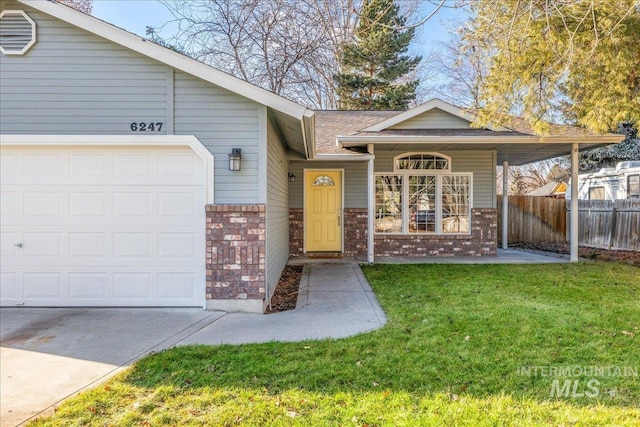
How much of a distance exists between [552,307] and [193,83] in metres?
5.90

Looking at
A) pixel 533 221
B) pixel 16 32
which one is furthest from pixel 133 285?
pixel 533 221

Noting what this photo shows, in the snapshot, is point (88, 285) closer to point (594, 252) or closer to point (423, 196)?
point (423, 196)

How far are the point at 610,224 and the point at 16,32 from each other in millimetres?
14865

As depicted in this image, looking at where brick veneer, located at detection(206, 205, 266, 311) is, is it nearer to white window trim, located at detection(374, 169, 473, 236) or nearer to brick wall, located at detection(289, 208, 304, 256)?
brick wall, located at detection(289, 208, 304, 256)

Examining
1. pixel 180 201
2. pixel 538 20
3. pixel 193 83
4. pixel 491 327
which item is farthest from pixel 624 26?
pixel 180 201

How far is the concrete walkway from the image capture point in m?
3.21

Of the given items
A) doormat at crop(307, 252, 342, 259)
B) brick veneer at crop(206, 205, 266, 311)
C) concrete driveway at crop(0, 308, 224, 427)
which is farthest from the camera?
doormat at crop(307, 252, 342, 259)

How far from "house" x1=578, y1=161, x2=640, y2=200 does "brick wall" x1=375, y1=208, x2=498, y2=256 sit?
6.18 metres

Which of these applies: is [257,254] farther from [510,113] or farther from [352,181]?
[510,113]

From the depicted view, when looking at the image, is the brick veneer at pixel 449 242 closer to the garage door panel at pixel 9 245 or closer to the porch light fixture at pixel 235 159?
the porch light fixture at pixel 235 159

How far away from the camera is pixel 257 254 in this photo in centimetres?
530

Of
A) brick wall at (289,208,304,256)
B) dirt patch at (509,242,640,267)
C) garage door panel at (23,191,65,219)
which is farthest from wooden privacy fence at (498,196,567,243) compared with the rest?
garage door panel at (23,191,65,219)

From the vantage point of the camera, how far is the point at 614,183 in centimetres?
1350

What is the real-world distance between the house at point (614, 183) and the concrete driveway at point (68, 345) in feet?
46.3
